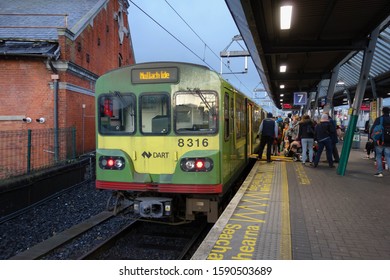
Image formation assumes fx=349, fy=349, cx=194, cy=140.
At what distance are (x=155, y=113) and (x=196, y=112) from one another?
742mm

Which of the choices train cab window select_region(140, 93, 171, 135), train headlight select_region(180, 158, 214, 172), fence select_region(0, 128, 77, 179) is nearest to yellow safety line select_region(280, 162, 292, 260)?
train headlight select_region(180, 158, 214, 172)

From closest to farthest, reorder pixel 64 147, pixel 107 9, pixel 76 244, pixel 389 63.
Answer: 1. pixel 76 244
2. pixel 64 147
3. pixel 389 63
4. pixel 107 9

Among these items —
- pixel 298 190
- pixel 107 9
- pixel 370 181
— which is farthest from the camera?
pixel 107 9

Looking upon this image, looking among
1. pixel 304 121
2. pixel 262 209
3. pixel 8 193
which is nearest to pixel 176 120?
pixel 262 209

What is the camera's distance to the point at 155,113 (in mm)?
6066

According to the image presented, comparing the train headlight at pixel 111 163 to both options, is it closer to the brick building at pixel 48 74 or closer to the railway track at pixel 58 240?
the railway track at pixel 58 240

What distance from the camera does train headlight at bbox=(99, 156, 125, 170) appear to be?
6066 millimetres

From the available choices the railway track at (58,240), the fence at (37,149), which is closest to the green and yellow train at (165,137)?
the railway track at (58,240)

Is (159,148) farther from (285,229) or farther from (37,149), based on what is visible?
(37,149)

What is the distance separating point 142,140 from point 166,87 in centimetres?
101

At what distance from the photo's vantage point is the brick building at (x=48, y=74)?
1284 cm

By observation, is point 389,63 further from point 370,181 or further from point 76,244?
point 76,244

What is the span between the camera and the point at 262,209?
19.4 ft

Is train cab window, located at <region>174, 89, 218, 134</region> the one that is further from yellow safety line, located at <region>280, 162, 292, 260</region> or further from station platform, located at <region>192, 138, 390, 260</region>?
yellow safety line, located at <region>280, 162, 292, 260</region>
